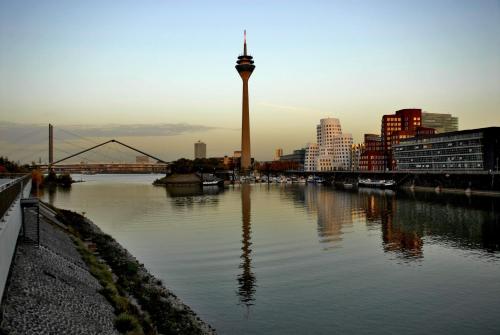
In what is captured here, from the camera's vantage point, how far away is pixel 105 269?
77.8ft

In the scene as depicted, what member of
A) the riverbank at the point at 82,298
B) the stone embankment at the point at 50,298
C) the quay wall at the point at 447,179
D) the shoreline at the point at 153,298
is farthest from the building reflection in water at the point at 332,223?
the quay wall at the point at 447,179

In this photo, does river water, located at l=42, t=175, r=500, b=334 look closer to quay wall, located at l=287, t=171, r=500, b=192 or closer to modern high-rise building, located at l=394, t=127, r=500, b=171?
quay wall, located at l=287, t=171, r=500, b=192

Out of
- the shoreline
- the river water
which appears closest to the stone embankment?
the shoreline

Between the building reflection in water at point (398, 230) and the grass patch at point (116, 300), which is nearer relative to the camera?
the grass patch at point (116, 300)

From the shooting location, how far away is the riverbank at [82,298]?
12.7m

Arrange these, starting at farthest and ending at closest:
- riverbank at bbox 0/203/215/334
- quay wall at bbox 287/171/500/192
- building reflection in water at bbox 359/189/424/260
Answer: quay wall at bbox 287/171/500/192, building reflection in water at bbox 359/189/424/260, riverbank at bbox 0/203/215/334

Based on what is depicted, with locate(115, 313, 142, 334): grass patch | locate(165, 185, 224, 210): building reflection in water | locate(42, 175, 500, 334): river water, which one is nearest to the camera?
locate(115, 313, 142, 334): grass patch

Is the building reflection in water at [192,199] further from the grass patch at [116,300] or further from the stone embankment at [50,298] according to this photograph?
the stone embankment at [50,298]

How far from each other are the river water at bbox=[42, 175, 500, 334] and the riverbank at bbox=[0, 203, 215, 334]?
1775mm

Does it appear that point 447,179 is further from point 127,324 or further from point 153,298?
point 127,324

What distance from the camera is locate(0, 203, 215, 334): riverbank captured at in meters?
12.7

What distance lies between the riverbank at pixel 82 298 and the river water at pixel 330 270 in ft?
5.82

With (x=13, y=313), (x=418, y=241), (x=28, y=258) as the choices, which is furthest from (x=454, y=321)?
(x=418, y=241)

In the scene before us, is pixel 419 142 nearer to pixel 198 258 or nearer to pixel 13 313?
pixel 198 258
